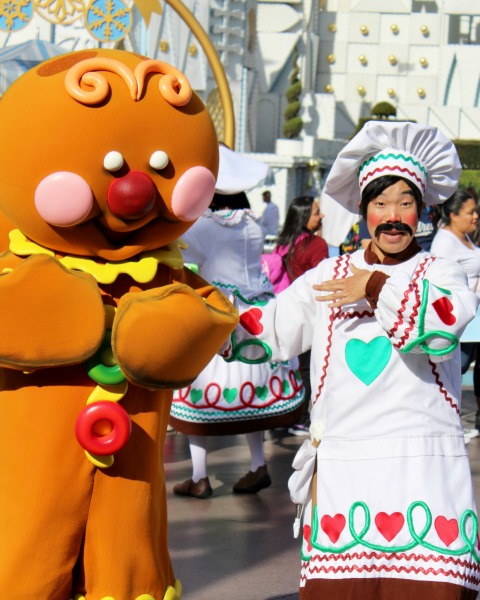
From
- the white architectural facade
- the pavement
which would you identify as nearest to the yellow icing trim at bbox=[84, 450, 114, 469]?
the pavement

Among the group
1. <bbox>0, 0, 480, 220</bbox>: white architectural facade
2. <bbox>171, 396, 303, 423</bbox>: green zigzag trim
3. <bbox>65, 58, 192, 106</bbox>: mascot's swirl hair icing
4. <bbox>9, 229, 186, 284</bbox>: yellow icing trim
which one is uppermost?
<bbox>65, 58, 192, 106</bbox>: mascot's swirl hair icing

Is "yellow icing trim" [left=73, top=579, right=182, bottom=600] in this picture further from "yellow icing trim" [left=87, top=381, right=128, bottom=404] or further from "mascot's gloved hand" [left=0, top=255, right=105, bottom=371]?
"mascot's gloved hand" [left=0, top=255, right=105, bottom=371]

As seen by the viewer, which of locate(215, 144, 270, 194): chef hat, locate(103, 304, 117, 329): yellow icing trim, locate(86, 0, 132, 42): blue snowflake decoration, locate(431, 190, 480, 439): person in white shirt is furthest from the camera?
locate(86, 0, 132, 42): blue snowflake decoration

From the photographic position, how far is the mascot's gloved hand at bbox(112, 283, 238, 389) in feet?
10.4

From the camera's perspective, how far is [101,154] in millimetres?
3230

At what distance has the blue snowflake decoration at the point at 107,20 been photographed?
465 inches

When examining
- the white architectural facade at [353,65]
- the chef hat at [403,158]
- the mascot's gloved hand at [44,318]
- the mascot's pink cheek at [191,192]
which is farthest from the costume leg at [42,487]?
the white architectural facade at [353,65]

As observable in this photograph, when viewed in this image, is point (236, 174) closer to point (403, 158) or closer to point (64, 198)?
point (403, 158)

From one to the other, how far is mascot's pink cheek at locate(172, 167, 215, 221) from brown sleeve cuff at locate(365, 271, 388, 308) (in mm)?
530

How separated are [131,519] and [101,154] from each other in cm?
100

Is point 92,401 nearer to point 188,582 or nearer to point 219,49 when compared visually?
point 188,582

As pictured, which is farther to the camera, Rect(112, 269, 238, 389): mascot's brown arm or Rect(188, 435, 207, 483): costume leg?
Rect(188, 435, 207, 483): costume leg

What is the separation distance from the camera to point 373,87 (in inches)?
1588

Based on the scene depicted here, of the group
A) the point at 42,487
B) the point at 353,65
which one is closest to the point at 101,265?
the point at 42,487
